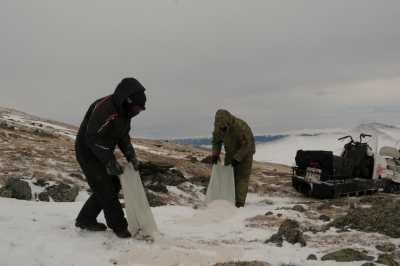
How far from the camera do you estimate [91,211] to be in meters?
7.24

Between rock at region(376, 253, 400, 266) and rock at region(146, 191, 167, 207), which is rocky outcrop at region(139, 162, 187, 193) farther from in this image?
rock at region(376, 253, 400, 266)

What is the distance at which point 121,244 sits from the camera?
6.67m

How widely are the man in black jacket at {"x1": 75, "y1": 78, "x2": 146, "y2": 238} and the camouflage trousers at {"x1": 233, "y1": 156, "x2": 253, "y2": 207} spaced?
5453mm

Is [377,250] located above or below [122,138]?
below

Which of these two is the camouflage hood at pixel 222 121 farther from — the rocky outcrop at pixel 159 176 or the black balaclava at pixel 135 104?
the black balaclava at pixel 135 104

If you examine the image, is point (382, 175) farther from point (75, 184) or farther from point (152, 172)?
point (75, 184)

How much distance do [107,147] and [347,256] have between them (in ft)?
11.2

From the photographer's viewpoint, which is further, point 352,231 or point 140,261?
point 352,231

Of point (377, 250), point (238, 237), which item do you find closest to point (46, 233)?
point (238, 237)

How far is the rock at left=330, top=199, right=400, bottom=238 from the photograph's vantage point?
811 cm

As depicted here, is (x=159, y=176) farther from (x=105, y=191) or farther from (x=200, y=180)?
(x=105, y=191)

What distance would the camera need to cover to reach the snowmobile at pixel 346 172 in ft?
52.4

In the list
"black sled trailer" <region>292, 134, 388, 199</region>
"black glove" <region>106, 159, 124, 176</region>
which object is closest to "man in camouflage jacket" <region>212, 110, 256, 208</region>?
"black sled trailer" <region>292, 134, 388, 199</region>

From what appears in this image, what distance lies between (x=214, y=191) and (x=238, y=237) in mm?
3421
